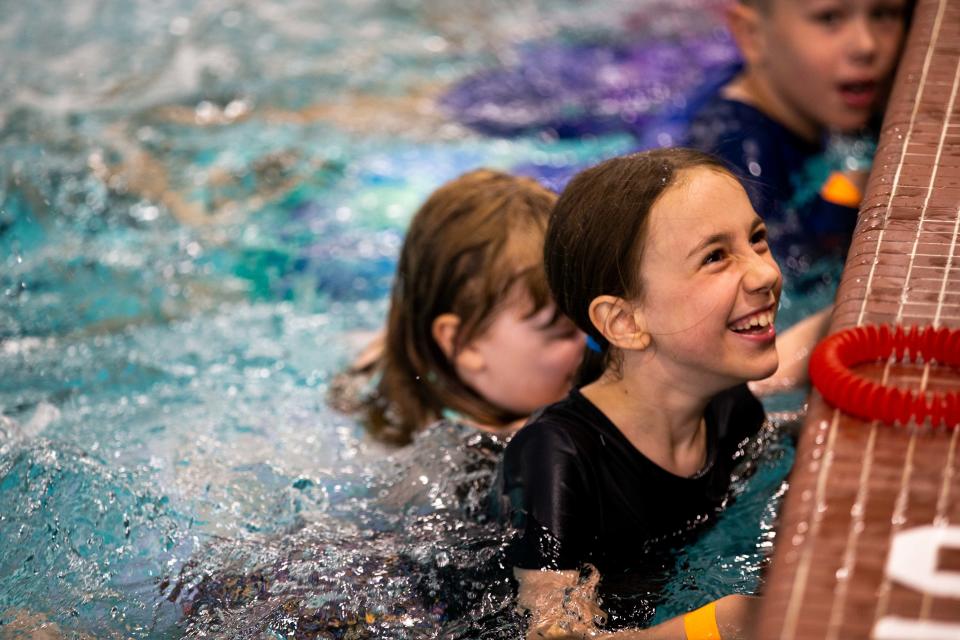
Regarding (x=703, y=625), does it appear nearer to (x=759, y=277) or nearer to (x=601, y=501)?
(x=601, y=501)

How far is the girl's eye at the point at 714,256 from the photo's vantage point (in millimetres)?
1775

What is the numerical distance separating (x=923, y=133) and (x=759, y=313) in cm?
51

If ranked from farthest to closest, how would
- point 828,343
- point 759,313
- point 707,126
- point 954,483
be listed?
point 707,126
point 759,313
point 828,343
point 954,483

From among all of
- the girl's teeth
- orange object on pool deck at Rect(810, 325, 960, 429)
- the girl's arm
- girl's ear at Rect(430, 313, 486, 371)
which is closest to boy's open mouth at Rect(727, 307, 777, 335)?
the girl's teeth

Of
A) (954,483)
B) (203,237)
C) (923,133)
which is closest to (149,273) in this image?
(203,237)

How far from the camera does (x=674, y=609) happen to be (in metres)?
1.96

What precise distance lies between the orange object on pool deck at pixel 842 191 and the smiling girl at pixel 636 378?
1.14 m

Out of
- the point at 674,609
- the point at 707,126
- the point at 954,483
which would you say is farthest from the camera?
the point at 707,126

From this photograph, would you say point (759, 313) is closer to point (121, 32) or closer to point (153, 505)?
point (153, 505)

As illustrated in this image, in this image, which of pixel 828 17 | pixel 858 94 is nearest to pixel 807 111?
pixel 858 94

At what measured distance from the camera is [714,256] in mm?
1785

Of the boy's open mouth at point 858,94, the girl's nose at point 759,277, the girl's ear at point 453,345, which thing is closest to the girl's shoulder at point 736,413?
the girl's nose at point 759,277

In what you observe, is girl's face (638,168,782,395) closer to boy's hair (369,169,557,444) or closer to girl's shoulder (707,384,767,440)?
girl's shoulder (707,384,767,440)

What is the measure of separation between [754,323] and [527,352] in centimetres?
68
